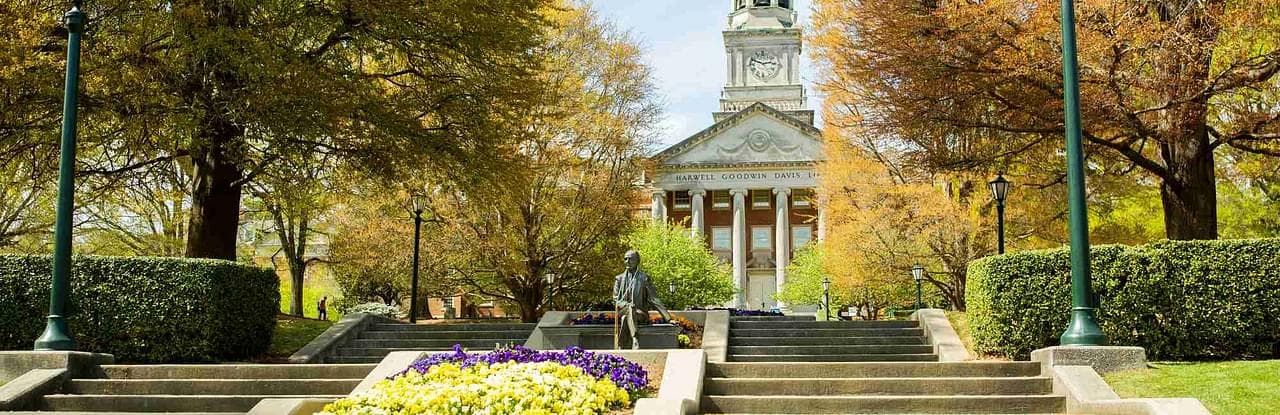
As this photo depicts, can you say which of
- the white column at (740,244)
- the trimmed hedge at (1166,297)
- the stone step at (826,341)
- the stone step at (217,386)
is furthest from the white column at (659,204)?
the stone step at (217,386)

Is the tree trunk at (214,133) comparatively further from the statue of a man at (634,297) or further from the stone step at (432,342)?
the statue of a man at (634,297)

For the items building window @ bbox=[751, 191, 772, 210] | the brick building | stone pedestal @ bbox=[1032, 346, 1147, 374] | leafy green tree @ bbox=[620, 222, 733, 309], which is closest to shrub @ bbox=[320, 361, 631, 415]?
stone pedestal @ bbox=[1032, 346, 1147, 374]

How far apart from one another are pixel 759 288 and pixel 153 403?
63.0 m

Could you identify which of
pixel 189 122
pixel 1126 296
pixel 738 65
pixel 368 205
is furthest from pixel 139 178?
pixel 738 65

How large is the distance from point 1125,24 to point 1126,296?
3.70 meters

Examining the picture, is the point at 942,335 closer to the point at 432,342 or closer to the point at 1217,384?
the point at 1217,384

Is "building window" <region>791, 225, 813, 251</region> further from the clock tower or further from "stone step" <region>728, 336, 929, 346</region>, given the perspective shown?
"stone step" <region>728, 336, 929, 346</region>

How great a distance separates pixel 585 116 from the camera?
2969 cm

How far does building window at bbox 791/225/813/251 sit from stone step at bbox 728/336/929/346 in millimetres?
53886

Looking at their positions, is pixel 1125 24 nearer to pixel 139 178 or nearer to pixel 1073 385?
pixel 1073 385

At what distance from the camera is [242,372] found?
45.0 ft

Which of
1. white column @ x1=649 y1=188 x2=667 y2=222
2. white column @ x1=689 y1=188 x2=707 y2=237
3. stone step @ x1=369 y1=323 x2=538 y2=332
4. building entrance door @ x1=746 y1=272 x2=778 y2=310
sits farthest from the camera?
building entrance door @ x1=746 y1=272 x2=778 y2=310

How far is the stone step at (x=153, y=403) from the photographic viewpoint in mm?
12500

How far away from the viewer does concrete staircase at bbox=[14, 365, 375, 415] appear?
1254 cm
